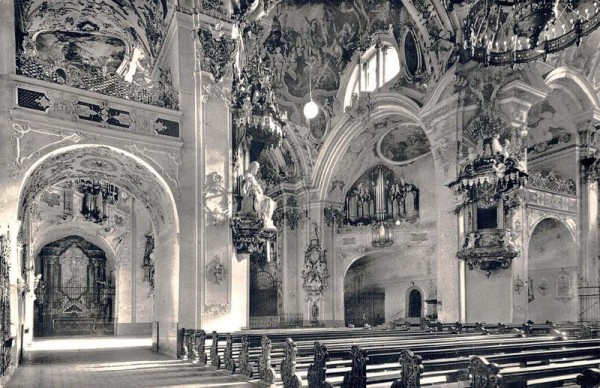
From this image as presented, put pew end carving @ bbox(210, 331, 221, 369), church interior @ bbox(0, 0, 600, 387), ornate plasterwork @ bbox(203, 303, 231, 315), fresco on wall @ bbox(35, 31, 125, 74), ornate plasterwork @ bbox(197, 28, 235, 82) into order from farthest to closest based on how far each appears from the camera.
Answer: fresco on wall @ bbox(35, 31, 125, 74) → ornate plasterwork @ bbox(197, 28, 235, 82) → ornate plasterwork @ bbox(203, 303, 231, 315) → church interior @ bbox(0, 0, 600, 387) → pew end carving @ bbox(210, 331, 221, 369)

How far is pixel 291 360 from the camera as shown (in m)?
6.74

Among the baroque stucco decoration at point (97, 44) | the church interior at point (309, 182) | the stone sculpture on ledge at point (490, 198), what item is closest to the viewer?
the church interior at point (309, 182)

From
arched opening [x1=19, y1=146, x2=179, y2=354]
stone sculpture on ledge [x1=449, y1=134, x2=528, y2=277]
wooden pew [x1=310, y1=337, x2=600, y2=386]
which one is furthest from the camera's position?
arched opening [x1=19, y1=146, x2=179, y2=354]

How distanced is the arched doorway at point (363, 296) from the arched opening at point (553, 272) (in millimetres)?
6251

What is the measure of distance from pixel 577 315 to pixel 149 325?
1491 centimetres

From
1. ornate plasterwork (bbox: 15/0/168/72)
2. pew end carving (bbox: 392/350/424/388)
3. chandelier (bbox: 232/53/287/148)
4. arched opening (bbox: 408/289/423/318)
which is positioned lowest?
arched opening (bbox: 408/289/423/318)

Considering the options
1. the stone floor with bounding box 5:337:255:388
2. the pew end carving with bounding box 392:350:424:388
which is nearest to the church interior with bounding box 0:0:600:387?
the pew end carving with bounding box 392:350:424:388

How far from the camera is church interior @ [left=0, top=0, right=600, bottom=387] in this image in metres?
9.86

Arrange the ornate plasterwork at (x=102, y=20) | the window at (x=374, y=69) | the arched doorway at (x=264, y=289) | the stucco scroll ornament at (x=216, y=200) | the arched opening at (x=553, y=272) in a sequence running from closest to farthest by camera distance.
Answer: the stucco scroll ornament at (x=216, y=200) < the ornate plasterwork at (x=102, y=20) < the arched opening at (x=553, y=272) < the window at (x=374, y=69) < the arched doorway at (x=264, y=289)

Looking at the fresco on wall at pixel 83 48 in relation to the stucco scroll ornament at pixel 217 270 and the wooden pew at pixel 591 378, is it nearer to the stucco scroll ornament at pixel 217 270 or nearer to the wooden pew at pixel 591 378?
the stucco scroll ornament at pixel 217 270

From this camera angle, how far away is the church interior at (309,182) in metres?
9.86

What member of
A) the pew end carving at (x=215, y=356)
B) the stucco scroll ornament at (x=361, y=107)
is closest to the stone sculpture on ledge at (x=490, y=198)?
the stucco scroll ornament at (x=361, y=107)

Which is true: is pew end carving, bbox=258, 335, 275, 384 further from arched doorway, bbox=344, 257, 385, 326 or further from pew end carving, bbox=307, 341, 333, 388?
arched doorway, bbox=344, 257, 385, 326

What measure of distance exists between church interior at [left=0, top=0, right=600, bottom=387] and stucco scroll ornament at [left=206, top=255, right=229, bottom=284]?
1.2 inches
